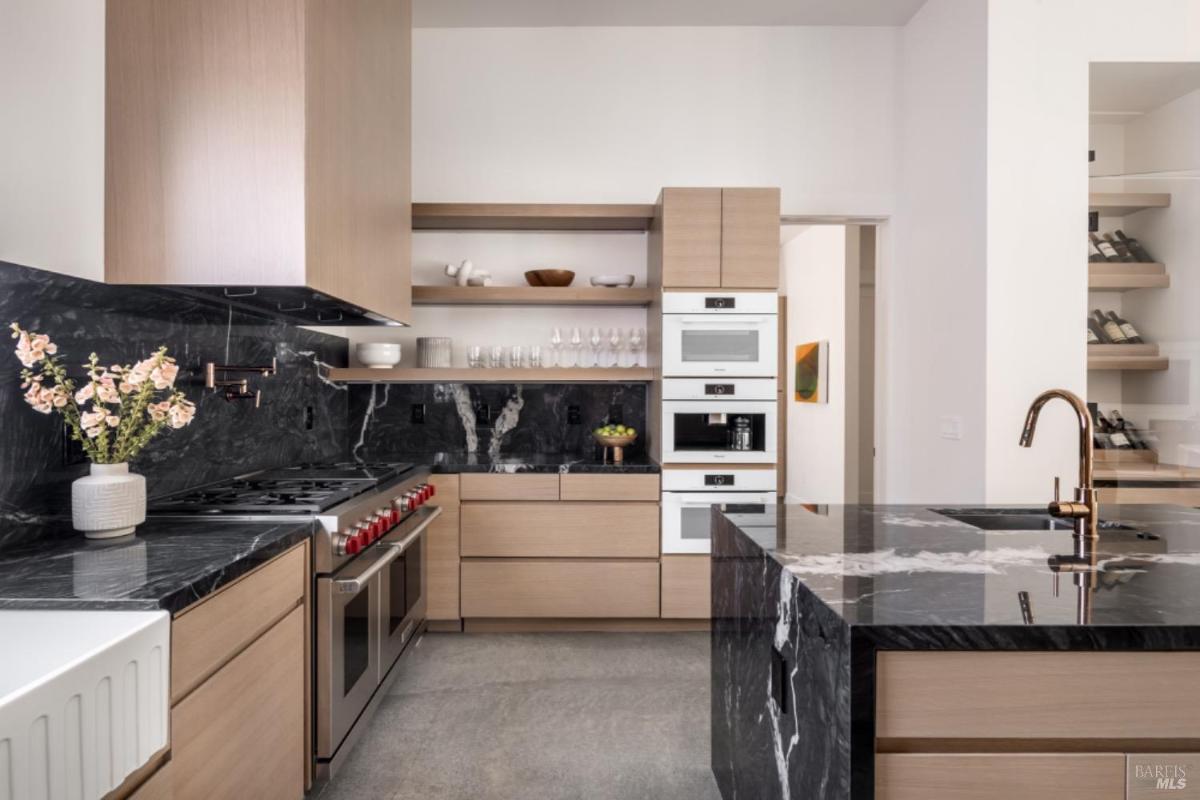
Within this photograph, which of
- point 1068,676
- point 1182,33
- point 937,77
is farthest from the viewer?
point 937,77

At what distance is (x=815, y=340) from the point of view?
250 inches

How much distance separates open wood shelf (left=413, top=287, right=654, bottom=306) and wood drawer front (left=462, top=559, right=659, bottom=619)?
1.37 m

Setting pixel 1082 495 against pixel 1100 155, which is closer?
pixel 1082 495

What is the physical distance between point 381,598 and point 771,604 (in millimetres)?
1605

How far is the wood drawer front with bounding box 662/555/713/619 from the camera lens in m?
3.47

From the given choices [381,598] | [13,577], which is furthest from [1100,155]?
[13,577]

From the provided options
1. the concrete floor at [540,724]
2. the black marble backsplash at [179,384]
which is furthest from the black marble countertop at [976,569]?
the black marble backsplash at [179,384]

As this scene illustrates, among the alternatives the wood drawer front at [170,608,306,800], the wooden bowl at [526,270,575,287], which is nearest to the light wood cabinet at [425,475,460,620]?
the wooden bowl at [526,270,575,287]

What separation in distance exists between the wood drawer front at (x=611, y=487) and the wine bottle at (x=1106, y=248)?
2.22 metres

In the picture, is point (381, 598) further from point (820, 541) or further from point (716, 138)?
point (716, 138)

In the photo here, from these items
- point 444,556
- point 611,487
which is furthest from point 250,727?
point 611,487

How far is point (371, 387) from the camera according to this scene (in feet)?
13.0

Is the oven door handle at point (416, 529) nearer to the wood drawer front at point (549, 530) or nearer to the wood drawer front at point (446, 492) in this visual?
the wood drawer front at point (446, 492)

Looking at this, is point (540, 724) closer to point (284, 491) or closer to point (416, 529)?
point (416, 529)
